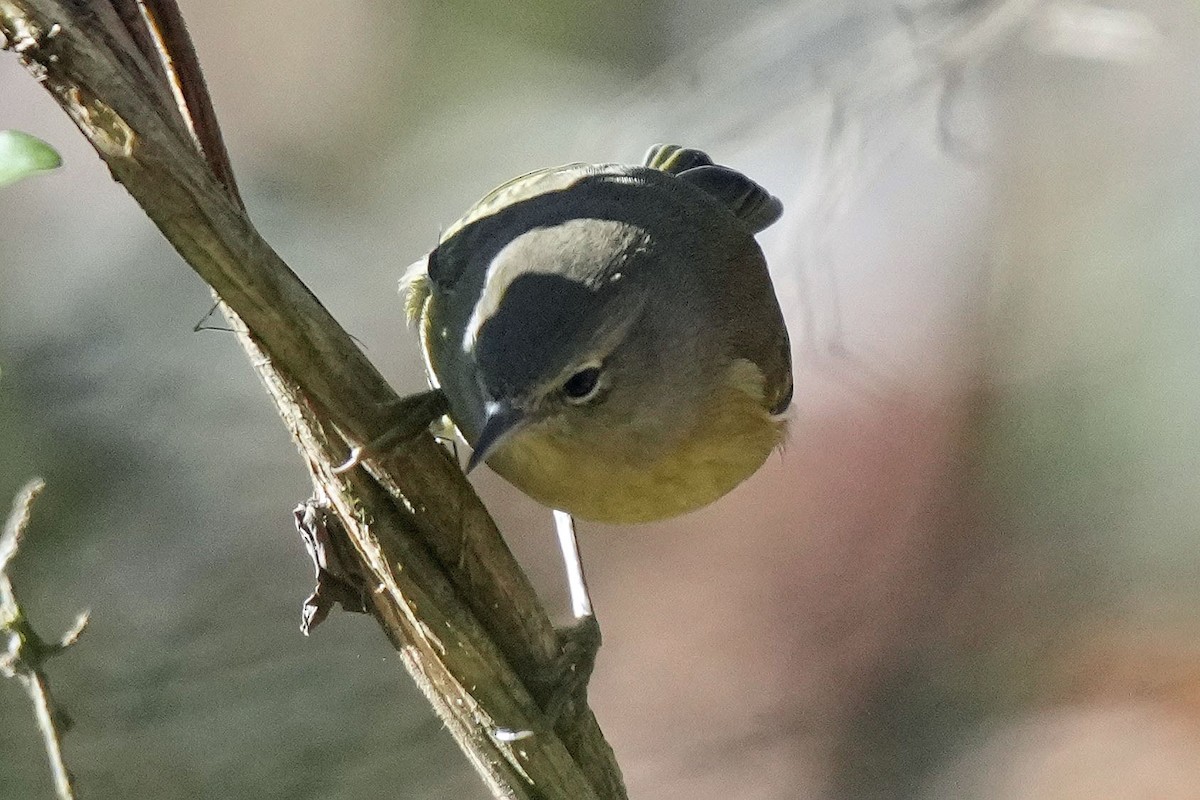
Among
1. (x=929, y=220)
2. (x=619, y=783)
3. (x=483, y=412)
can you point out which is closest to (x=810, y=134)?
(x=929, y=220)

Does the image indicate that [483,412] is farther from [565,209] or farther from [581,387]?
[565,209]

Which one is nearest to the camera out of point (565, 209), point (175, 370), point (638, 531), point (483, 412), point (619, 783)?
point (619, 783)

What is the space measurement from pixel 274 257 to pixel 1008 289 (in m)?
3.03

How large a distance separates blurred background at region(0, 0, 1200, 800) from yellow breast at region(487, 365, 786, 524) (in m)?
1.41

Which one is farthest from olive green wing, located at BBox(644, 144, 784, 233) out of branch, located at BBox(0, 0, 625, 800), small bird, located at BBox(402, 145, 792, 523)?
branch, located at BBox(0, 0, 625, 800)

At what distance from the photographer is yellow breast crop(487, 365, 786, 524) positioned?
1733 millimetres

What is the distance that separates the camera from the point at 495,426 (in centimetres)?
154

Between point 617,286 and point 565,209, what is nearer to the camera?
point 617,286

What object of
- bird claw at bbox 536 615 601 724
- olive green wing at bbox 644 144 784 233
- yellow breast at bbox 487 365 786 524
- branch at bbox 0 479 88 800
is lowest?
branch at bbox 0 479 88 800

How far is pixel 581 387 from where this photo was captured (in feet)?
5.47

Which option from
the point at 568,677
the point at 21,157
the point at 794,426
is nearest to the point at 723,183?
the point at 794,426

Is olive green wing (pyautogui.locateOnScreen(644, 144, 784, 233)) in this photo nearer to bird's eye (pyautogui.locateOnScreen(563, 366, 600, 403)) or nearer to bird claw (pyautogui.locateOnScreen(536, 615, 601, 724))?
bird's eye (pyautogui.locateOnScreen(563, 366, 600, 403))

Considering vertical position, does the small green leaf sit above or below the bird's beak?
below

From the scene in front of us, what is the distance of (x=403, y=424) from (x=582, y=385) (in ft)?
1.36
